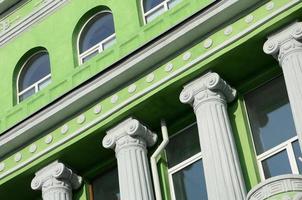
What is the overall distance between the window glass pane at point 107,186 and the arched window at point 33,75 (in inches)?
120

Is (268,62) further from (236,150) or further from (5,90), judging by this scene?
(5,90)

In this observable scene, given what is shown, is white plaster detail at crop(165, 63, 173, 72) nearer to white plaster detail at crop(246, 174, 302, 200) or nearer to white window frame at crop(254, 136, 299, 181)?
white window frame at crop(254, 136, 299, 181)

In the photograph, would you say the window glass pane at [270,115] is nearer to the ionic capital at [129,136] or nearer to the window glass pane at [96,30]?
the ionic capital at [129,136]

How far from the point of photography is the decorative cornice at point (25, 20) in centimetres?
2430

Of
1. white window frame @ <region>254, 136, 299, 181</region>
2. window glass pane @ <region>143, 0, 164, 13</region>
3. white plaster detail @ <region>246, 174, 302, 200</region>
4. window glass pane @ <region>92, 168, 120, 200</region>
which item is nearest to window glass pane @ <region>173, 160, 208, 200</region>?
white window frame @ <region>254, 136, 299, 181</region>

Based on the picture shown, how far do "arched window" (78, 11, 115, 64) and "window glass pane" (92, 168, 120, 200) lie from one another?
2848 mm

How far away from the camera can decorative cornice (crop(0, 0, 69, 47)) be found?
79.7ft

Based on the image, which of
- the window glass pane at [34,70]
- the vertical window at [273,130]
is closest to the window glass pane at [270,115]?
the vertical window at [273,130]

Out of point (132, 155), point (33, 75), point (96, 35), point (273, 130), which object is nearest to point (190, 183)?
point (132, 155)

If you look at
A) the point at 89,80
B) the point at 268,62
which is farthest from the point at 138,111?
the point at 268,62

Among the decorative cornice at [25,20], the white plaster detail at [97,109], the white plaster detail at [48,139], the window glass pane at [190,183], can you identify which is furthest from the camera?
the decorative cornice at [25,20]

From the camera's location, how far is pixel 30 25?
24.5 m

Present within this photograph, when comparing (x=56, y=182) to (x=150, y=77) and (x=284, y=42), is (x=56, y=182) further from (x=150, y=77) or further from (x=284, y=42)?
(x=284, y=42)

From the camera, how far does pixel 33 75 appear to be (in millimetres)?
24172
